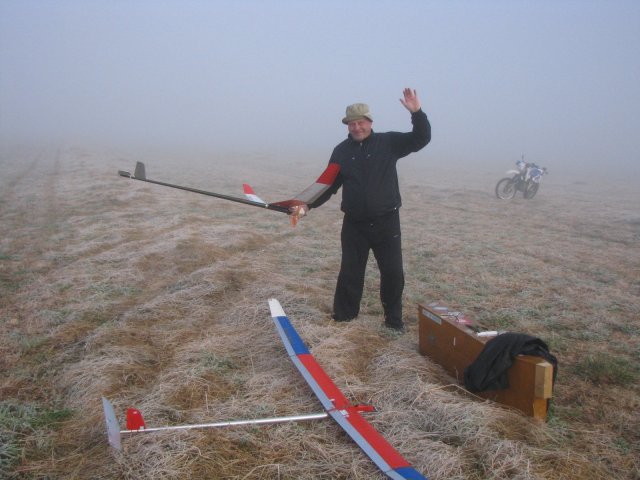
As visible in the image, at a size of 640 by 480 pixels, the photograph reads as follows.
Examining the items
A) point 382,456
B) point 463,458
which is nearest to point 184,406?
point 382,456

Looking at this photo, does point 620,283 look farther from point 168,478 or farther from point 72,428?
point 72,428

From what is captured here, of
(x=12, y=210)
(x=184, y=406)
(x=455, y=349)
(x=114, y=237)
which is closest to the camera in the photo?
(x=184, y=406)

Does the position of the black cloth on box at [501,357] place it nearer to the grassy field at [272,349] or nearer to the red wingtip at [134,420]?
the grassy field at [272,349]

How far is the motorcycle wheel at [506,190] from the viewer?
1593cm

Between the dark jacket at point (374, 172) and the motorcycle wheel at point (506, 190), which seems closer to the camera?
the dark jacket at point (374, 172)

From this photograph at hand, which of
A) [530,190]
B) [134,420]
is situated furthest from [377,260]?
[530,190]

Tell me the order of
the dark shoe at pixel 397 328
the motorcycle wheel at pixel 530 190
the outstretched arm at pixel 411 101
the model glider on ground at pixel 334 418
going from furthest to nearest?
the motorcycle wheel at pixel 530 190, the dark shoe at pixel 397 328, the outstretched arm at pixel 411 101, the model glider on ground at pixel 334 418

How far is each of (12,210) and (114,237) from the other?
17.0 feet

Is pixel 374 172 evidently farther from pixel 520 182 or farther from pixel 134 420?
pixel 520 182

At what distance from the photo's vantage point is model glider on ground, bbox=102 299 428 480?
2.67m

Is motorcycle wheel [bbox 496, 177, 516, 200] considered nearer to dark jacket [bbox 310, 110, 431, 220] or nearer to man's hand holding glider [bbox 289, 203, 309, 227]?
dark jacket [bbox 310, 110, 431, 220]

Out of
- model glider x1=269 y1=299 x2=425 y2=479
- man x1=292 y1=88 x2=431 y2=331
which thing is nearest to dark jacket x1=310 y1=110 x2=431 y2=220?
man x1=292 y1=88 x2=431 y2=331

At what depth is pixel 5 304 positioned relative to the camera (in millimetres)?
5426

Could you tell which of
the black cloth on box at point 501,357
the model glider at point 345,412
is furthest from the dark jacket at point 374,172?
the black cloth on box at point 501,357
